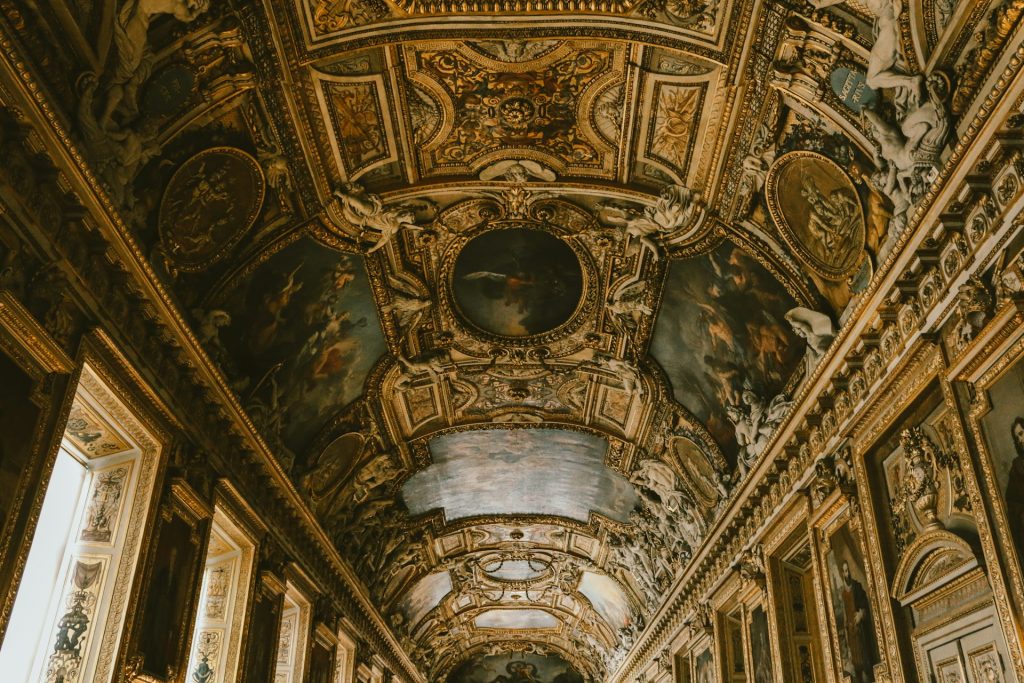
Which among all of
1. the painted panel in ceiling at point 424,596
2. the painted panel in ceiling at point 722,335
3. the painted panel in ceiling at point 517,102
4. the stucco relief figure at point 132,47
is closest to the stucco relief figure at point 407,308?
the painted panel in ceiling at point 517,102

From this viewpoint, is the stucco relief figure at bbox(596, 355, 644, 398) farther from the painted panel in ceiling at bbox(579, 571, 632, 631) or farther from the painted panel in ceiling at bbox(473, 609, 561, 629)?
the painted panel in ceiling at bbox(473, 609, 561, 629)

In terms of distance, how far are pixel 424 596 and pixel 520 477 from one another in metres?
9.04

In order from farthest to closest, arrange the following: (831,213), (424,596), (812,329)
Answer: (424,596) → (812,329) → (831,213)

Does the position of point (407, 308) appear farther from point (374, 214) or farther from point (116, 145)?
point (116, 145)

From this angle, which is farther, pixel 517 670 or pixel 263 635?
pixel 517 670

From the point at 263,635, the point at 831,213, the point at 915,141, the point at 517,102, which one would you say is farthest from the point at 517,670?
the point at 915,141

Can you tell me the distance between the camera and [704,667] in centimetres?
1838

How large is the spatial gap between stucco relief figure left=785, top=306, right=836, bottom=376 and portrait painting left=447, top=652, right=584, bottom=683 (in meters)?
34.0

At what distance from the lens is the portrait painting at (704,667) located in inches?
691

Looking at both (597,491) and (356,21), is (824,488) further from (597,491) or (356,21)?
(597,491)

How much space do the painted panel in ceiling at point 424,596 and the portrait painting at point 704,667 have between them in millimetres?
11281

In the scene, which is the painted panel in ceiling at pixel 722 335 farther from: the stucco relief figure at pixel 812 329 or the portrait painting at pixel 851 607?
the portrait painting at pixel 851 607

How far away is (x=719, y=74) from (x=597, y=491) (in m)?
14.4

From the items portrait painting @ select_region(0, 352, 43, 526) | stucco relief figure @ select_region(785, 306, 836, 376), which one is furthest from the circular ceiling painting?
portrait painting @ select_region(0, 352, 43, 526)
